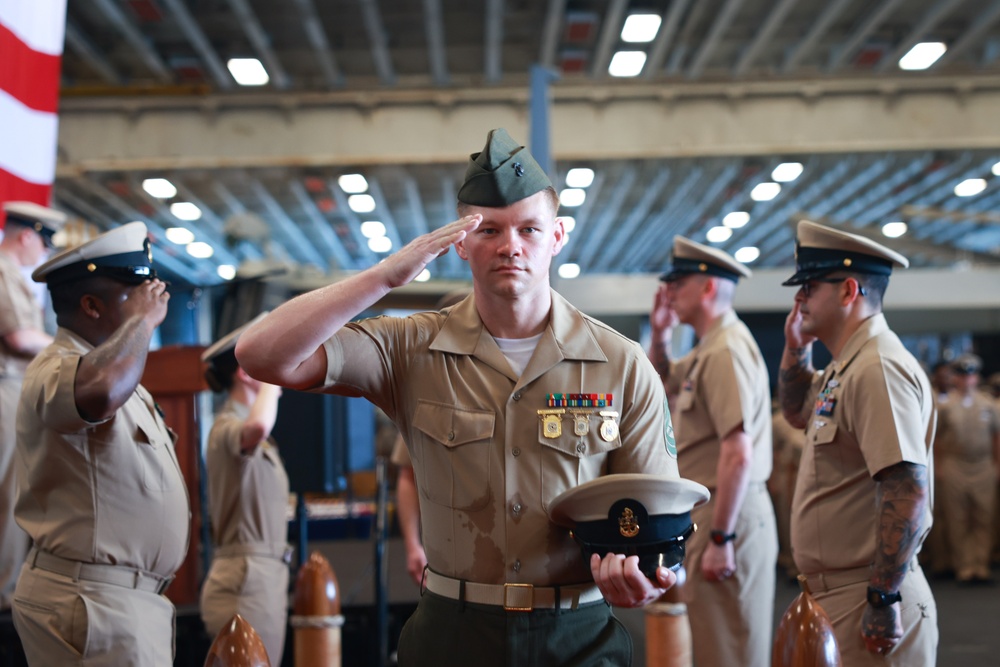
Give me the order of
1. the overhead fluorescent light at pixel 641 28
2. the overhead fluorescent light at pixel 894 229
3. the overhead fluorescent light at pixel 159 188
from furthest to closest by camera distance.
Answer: the overhead fluorescent light at pixel 894 229
the overhead fluorescent light at pixel 159 188
the overhead fluorescent light at pixel 641 28

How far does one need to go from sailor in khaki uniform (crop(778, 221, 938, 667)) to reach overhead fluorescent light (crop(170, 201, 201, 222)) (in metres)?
10.4

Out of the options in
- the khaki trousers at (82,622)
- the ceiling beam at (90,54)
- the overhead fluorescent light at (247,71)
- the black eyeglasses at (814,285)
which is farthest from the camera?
the overhead fluorescent light at (247,71)

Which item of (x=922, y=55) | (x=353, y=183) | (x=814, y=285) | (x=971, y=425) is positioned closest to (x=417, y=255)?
(x=814, y=285)

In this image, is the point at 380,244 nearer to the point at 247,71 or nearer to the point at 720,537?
the point at 247,71

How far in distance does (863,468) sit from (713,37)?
6.32 m

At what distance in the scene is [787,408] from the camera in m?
3.35

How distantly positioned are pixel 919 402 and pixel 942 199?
465 inches

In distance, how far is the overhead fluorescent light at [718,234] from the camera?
14.7m

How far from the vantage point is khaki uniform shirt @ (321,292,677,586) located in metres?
1.81

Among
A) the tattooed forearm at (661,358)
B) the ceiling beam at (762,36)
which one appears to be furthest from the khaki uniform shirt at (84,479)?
the ceiling beam at (762,36)

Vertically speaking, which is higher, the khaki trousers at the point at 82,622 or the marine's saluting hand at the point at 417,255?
the marine's saluting hand at the point at 417,255

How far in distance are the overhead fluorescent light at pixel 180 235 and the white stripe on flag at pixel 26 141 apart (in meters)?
9.91

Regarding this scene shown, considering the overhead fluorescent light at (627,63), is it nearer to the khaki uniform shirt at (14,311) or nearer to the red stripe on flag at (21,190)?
the red stripe on flag at (21,190)

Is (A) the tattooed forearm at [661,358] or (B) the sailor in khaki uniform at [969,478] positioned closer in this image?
(A) the tattooed forearm at [661,358]
